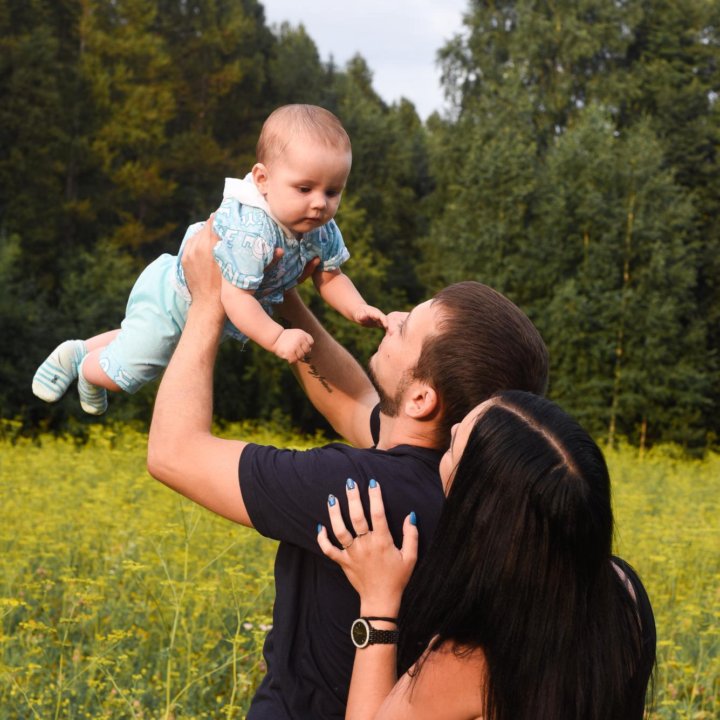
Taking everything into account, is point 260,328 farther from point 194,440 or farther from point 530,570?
point 530,570

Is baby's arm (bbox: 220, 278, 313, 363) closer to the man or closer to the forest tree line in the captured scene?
the man

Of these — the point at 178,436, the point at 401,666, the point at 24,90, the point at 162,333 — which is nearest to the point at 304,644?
the point at 401,666

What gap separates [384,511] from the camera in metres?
1.85

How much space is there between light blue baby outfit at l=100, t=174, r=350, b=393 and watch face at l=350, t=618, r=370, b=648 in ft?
3.33

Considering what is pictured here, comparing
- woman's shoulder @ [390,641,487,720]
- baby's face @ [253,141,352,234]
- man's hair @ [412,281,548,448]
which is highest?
baby's face @ [253,141,352,234]

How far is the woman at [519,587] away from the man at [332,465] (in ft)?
0.56

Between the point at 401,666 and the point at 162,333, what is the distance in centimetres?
125

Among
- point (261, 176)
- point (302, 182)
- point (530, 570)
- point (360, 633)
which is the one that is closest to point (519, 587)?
point (530, 570)

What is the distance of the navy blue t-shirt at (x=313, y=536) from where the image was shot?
6.15 feet

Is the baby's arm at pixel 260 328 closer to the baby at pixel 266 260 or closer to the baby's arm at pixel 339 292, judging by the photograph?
the baby at pixel 266 260

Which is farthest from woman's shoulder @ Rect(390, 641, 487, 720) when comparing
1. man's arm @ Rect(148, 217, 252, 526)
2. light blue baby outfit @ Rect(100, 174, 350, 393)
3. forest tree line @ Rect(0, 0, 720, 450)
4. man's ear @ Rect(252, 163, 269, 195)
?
forest tree line @ Rect(0, 0, 720, 450)

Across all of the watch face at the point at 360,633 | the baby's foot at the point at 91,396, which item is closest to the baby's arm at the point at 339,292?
the baby's foot at the point at 91,396

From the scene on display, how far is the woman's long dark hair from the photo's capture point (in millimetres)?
1653

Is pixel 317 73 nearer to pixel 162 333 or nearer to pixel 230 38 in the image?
pixel 230 38
